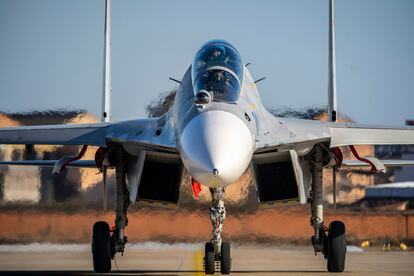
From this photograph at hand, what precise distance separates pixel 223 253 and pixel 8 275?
129 inches

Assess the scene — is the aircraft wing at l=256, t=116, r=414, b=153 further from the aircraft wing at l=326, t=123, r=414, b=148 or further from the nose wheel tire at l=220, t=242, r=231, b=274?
the nose wheel tire at l=220, t=242, r=231, b=274

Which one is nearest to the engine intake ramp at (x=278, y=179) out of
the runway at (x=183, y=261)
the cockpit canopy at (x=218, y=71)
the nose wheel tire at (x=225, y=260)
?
the nose wheel tire at (x=225, y=260)

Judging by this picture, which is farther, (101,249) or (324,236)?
(324,236)

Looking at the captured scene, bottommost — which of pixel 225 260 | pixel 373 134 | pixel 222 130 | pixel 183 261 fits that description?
pixel 225 260

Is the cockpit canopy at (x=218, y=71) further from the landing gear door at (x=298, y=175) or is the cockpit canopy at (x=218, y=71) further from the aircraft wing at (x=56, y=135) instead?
the aircraft wing at (x=56, y=135)

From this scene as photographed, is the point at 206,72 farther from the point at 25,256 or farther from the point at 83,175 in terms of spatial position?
the point at 25,256

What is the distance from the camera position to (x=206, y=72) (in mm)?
14461

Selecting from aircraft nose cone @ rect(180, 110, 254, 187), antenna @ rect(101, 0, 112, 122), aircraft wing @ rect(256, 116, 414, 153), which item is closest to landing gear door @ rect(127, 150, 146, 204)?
aircraft wing @ rect(256, 116, 414, 153)

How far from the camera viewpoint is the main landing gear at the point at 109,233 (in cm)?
1560

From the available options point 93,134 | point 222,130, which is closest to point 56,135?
point 93,134

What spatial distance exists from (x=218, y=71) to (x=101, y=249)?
3219 millimetres

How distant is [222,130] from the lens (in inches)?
497

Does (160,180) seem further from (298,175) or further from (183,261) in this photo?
(183,261)

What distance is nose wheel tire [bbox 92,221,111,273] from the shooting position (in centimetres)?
1558
